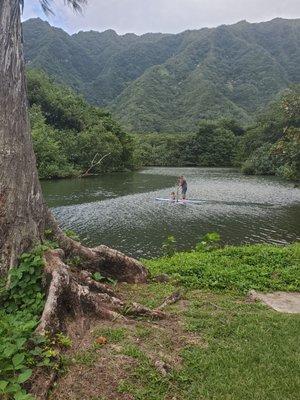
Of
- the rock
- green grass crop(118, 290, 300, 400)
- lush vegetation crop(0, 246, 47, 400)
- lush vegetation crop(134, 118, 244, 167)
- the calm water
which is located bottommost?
lush vegetation crop(134, 118, 244, 167)

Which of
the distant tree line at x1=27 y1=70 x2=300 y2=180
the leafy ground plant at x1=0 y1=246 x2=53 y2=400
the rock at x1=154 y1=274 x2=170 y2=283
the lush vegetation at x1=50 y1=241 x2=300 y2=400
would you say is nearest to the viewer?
the leafy ground plant at x1=0 y1=246 x2=53 y2=400

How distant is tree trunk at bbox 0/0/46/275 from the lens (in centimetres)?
679

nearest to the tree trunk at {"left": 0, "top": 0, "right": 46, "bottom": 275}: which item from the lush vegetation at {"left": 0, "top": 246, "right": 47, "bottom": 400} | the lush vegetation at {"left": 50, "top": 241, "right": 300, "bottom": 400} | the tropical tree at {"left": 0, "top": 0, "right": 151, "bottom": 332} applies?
the tropical tree at {"left": 0, "top": 0, "right": 151, "bottom": 332}

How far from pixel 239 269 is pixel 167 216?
17664 millimetres

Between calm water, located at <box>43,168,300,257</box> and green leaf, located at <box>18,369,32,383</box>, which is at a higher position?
green leaf, located at <box>18,369,32,383</box>

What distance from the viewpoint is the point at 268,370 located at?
5.65 metres

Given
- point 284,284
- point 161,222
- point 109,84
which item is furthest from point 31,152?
point 109,84

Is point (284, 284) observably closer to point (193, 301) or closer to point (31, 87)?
point (193, 301)

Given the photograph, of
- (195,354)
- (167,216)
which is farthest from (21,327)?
(167,216)

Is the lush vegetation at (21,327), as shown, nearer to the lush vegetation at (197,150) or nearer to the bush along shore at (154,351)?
the bush along shore at (154,351)

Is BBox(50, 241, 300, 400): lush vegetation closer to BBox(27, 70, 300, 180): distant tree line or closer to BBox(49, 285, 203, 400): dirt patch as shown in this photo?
BBox(49, 285, 203, 400): dirt patch

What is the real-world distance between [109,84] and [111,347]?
202447 mm

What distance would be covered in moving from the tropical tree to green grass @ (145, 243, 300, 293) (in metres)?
3.94

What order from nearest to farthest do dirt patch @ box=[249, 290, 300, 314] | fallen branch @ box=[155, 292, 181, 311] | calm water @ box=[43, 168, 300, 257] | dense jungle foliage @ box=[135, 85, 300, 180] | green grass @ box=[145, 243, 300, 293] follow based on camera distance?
fallen branch @ box=[155, 292, 181, 311]
dirt patch @ box=[249, 290, 300, 314]
green grass @ box=[145, 243, 300, 293]
calm water @ box=[43, 168, 300, 257]
dense jungle foliage @ box=[135, 85, 300, 180]
